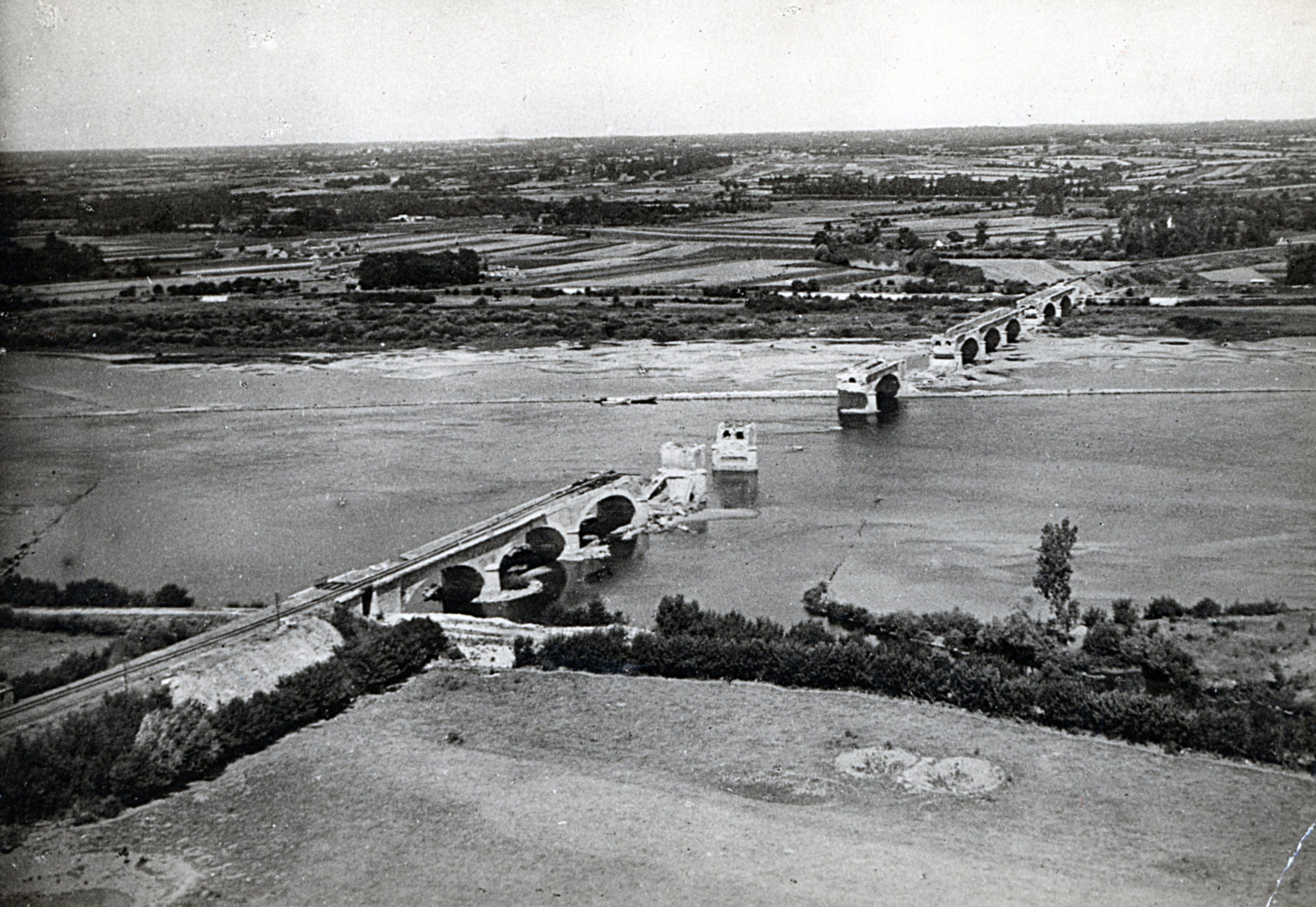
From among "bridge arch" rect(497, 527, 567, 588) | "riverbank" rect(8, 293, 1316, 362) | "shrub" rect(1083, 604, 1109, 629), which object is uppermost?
"riverbank" rect(8, 293, 1316, 362)

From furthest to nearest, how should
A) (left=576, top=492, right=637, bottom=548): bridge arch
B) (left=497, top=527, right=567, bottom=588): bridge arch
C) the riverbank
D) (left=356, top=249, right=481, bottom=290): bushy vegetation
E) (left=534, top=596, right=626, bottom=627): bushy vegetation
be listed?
(left=356, top=249, right=481, bottom=290): bushy vegetation → the riverbank → (left=576, top=492, right=637, bottom=548): bridge arch → (left=497, top=527, right=567, bottom=588): bridge arch → (left=534, top=596, right=626, bottom=627): bushy vegetation

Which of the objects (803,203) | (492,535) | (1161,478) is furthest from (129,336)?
(803,203)

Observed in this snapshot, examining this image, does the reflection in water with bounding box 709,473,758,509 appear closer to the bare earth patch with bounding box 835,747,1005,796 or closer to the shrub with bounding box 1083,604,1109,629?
the shrub with bounding box 1083,604,1109,629

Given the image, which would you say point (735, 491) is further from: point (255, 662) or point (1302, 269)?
point (1302, 269)

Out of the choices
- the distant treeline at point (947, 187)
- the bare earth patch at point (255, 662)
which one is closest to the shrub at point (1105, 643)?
the bare earth patch at point (255, 662)

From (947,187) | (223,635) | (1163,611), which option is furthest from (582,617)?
(947,187)

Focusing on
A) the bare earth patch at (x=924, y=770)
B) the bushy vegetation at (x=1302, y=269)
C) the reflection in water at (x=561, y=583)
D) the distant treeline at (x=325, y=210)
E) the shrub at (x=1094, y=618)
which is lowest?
the reflection in water at (x=561, y=583)

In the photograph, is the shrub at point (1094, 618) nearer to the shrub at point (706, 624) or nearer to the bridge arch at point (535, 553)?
the shrub at point (706, 624)

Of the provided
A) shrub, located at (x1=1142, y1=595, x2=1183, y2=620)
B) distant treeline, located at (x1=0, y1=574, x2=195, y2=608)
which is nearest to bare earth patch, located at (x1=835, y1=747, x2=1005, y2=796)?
shrub, located at (x1=1142, y1=595, x2=1183, y2=620)
